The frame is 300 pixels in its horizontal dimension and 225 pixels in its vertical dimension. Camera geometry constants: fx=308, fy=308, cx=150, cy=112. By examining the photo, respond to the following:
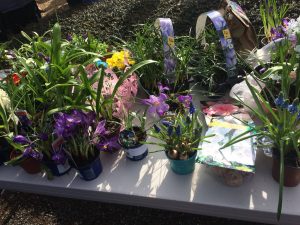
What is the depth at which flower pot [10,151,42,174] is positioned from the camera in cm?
168

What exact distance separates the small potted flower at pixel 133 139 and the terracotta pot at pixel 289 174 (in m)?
0.64

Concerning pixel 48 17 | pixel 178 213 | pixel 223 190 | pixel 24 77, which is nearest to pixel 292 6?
pixel 223 190

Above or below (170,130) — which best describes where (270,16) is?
above

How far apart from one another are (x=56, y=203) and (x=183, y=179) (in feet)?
2.38

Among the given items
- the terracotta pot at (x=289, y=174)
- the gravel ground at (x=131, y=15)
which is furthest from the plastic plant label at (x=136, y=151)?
the gravel ground at (x=131, y=15)

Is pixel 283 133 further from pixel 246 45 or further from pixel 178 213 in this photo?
pixel 246 45

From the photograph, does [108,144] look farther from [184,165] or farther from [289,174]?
[289,174]

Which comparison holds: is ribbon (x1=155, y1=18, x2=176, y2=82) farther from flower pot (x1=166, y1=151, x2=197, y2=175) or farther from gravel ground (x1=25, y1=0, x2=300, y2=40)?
gravel ground (x1=25, y1=0, x2=300, y2=40)

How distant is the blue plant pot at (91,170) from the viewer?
156cm

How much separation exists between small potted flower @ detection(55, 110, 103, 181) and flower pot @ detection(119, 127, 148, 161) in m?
0.14

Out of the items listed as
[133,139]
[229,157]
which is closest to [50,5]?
[133,139]

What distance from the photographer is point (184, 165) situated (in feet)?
4.93

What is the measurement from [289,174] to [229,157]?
10.3 inches

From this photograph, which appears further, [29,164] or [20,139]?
[29,164]
